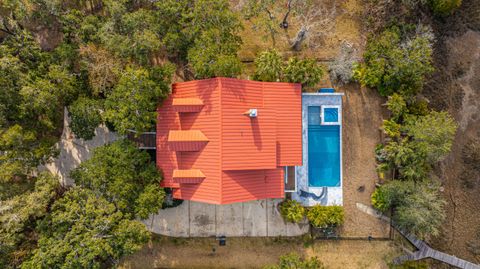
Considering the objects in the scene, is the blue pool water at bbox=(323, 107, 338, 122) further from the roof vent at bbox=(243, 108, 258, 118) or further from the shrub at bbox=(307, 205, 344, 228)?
the shrub at bbox=(307, 205, 344, 228)

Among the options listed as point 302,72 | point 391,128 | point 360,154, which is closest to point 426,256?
point 360,154

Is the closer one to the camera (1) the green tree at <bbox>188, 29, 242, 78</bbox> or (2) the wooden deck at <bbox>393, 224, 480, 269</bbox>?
(1) the green tree at <bbox>188, 29, 242, 78</bbox>

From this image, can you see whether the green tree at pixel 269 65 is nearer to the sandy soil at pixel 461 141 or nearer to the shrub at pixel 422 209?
the sandy soil at pixel 461 141

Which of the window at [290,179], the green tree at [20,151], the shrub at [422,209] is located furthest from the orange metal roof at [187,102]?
the shrub at [422,209]

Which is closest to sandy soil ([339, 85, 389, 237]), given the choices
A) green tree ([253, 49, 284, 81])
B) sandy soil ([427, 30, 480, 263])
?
sandy soil ([427, 30, 480, 263])

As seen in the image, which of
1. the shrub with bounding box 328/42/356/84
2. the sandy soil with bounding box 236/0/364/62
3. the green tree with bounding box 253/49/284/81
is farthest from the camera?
the sandy soil with bounding box 236/0/364/62
